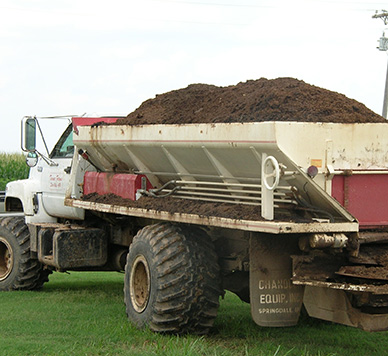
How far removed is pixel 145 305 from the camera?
8234 mm

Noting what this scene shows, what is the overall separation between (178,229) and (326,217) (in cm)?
179

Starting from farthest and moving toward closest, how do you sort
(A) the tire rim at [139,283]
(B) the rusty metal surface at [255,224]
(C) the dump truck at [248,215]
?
(A) the tire rim at [139,283] → (C) the dump truck at [248,215] → (B) the rusty metal surface at [255,224]

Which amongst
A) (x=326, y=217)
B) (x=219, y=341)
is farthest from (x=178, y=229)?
(x=326, y=217)

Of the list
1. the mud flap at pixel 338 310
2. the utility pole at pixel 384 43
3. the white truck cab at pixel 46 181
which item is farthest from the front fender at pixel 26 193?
the utility pole at pixel 384 43

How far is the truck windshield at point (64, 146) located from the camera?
1119 cm

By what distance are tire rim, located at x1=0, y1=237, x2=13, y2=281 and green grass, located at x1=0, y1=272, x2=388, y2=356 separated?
1215mm

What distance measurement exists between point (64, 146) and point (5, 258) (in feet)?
6.65

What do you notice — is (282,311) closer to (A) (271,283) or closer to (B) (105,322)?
(A) (271,283)

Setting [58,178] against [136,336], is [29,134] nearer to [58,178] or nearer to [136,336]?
[58,178]

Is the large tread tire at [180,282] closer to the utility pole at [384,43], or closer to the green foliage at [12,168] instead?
the green foliage at [12,168]

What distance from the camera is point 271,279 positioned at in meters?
7.36

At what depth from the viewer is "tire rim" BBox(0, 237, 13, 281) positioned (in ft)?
38.2

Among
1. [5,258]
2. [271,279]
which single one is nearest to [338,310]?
[271,279]

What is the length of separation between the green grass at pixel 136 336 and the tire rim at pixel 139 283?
0.84ft
